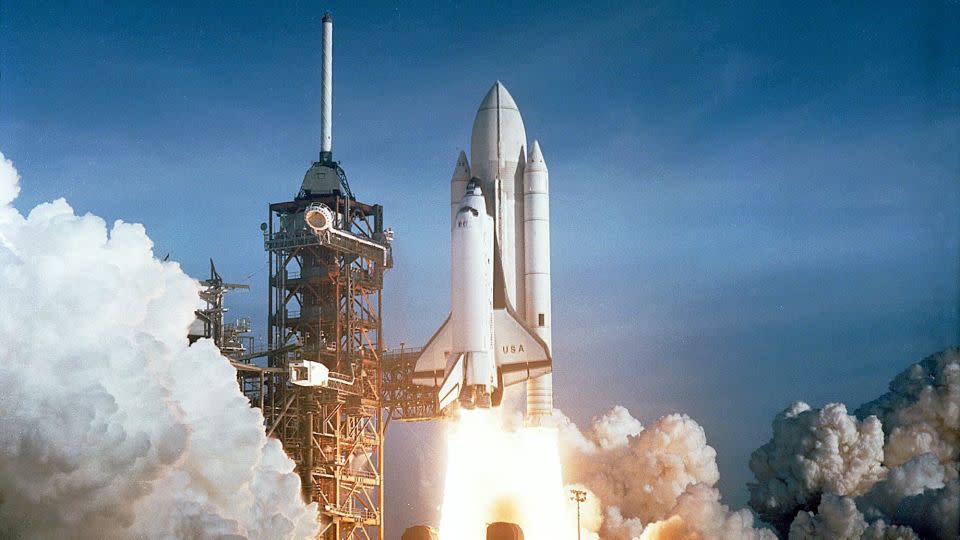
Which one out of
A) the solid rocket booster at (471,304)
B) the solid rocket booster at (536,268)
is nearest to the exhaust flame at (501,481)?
the solid rocket booster at (536,268)

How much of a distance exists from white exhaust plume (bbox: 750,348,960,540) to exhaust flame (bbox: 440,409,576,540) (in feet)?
43.7

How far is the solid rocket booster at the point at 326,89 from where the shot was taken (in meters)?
69.4

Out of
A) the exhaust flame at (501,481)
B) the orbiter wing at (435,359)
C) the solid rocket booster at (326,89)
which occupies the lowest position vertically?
the exhaust flame at (501,481)

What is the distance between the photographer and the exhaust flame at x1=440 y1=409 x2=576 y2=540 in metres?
52.6

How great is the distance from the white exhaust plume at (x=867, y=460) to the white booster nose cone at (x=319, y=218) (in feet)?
75.4

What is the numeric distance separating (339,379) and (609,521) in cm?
1394

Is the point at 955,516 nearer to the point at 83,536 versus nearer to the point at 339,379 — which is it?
the point at 339,379

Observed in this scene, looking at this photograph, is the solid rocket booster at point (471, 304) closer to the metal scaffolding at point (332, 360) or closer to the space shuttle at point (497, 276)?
the space shuttle at point (497, 276)

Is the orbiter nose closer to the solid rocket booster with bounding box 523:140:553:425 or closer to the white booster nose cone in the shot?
the solid rocket booster with bounding box 523:140:553:425

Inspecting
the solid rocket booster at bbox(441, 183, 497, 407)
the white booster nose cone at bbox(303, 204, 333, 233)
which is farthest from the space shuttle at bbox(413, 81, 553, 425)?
the white booster nose cone at bbox(303, 204, 333, 233)

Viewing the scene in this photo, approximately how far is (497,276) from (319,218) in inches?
600

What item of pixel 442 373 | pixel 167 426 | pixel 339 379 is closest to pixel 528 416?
pixel 442 373

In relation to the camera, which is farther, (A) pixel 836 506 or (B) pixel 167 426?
(A) pixel 836 506

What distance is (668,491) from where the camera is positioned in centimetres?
6631
